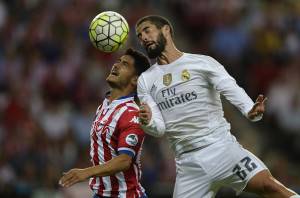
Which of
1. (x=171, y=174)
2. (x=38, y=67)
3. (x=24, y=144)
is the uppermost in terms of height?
(x=38, y=67)

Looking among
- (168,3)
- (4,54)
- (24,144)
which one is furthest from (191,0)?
(24,144)

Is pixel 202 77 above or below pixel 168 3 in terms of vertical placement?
below

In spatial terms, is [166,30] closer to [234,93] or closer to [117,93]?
[117,93]

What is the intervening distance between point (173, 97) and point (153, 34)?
604mm

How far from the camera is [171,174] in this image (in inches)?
498

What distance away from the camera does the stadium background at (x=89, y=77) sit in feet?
41.2

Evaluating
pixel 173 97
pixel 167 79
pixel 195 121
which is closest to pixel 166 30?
pixel 167 79

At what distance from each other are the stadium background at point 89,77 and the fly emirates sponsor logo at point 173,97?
11.6 feet

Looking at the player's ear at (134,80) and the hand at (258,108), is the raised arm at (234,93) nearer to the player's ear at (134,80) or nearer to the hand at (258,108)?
the hand at (258,108)

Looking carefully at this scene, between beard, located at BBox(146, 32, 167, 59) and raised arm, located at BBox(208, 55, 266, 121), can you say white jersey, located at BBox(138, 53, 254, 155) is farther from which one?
beard, located at BBox(146, 32, 167, 59)

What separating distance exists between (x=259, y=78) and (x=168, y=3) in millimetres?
2829

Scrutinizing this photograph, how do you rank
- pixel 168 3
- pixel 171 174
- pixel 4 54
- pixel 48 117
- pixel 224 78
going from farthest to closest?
pixel 168 3 < pixel 4 54 < pixel 48 117 < pixel 171 174 < pixel 224 78

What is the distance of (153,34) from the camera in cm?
831

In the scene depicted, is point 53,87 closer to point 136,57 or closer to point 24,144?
point 24,144
